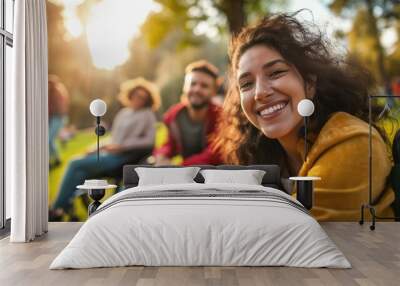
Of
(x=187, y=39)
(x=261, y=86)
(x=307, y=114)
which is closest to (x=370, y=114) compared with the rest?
(x=307, y=114)

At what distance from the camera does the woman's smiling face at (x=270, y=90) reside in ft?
22.7

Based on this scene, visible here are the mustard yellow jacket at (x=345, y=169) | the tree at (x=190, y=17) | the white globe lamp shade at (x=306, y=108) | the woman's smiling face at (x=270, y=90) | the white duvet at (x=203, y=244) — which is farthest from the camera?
the tree at (x=190, y=17)

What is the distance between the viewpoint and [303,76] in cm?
695

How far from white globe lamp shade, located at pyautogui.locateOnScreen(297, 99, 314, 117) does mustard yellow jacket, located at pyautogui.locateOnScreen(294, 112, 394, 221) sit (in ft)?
1.46

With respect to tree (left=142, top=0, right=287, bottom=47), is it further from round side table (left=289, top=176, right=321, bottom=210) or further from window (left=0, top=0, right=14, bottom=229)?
round side table (left=289, top=176, right=321, bottom=210)

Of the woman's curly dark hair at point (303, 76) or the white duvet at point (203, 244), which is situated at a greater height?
the woman's curly dark hair at point (303, 76)

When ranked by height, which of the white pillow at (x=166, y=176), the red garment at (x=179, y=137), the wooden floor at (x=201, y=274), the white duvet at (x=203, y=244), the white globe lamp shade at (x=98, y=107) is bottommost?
the wooden floor at (x=201, y=274)

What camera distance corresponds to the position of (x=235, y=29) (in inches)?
281

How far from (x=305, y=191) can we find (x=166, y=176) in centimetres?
159

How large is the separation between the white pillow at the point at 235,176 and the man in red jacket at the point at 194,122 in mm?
663

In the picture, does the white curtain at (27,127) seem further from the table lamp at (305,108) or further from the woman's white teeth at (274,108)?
the table lamp at (305,108)

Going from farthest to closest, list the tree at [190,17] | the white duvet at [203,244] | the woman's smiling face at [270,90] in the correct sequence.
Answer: the tree at [190,17] → the woman's smiling face at [270,90] → the white duvet at [203,244]

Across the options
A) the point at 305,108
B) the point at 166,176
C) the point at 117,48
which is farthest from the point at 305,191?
the point at 117,48

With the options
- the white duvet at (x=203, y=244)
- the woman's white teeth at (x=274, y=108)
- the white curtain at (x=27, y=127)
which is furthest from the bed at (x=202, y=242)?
the woman's white teeth at (x=274, y=108)
